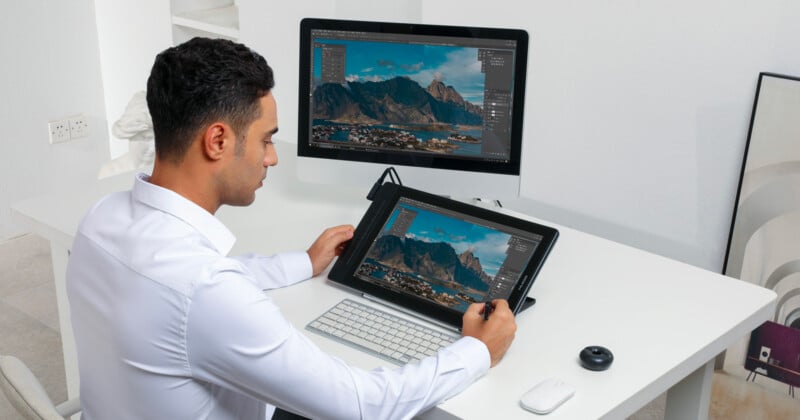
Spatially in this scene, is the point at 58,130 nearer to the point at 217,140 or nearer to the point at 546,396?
the point at 217,140

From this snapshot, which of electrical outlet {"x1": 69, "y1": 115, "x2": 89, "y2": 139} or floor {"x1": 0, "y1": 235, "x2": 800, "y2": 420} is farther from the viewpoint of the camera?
electrical outlet {"x1": 69, "y1": 115, "x2": 89, "y2": 139}

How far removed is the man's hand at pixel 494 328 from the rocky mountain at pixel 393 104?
0.58 meters

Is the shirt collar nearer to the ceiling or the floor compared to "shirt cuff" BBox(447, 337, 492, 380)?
nearer to the ceiling

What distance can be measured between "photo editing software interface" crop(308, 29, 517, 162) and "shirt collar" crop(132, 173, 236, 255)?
2.69 feet

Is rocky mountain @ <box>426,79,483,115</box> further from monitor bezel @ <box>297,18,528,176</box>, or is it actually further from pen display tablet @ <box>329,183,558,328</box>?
pen display tablet @ <box>329,183,558,328</box>

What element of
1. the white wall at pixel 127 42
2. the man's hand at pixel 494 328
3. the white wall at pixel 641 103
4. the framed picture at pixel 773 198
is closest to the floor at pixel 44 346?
the framed picture at pixel 773 198

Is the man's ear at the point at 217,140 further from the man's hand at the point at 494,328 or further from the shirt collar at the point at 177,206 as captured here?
the man's hand at the point at 494,328

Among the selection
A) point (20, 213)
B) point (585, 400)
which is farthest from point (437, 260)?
point (20, 213)

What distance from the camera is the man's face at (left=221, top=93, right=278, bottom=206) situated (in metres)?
1.50

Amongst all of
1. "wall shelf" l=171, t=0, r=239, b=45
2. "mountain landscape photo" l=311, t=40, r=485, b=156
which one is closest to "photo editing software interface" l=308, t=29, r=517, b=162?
"mountain landscape photo" l=311, t=40, r=485, b=156

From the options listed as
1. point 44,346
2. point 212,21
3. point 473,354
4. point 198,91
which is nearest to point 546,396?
point 473,354

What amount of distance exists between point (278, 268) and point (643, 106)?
1.34 metres

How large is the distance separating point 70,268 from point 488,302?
73 centimetres

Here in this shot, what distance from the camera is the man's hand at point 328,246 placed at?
203cm
